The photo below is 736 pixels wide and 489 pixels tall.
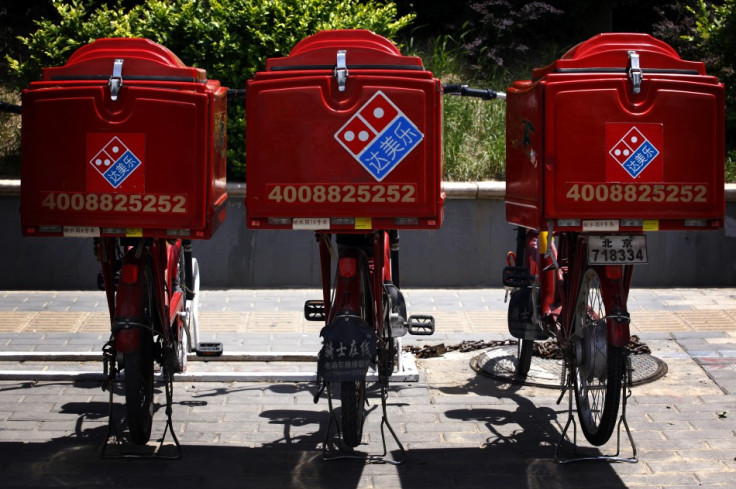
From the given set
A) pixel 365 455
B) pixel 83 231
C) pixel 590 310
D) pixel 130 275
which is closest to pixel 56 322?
pixel 130 275

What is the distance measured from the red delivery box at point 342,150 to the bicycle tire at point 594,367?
3.43 ft

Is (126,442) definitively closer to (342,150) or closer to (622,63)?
A: (342,150)

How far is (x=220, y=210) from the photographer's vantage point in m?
5.72

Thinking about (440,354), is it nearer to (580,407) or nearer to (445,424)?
(445,424)

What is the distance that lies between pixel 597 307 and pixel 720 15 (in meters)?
7.04

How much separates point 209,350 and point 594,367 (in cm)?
248

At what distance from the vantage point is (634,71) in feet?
16.9

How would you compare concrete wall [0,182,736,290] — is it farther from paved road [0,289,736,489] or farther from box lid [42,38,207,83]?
box lid [42,38,207,83]

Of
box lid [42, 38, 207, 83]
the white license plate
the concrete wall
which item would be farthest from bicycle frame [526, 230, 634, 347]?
the concrete wall

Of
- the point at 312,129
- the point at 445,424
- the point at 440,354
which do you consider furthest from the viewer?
the point at 440,354

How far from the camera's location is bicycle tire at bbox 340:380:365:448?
527cm

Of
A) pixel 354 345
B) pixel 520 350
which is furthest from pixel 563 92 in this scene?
pixel 520 350

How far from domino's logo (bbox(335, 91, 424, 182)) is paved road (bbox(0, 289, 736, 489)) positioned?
1.52 meters

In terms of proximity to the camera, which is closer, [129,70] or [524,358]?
[129,70]
